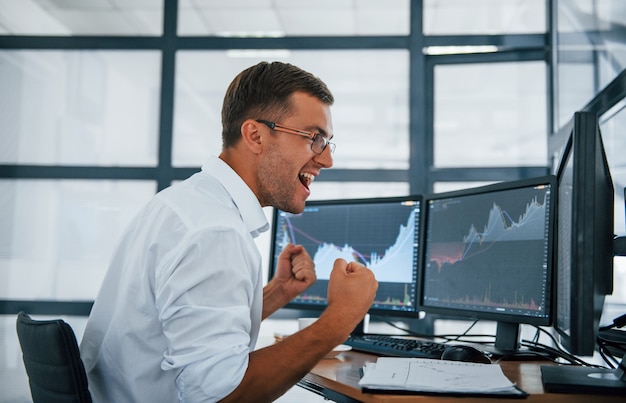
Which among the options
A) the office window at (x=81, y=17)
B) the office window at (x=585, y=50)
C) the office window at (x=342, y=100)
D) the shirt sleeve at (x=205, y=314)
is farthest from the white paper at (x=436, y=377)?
the office window at (x=81, y=17)

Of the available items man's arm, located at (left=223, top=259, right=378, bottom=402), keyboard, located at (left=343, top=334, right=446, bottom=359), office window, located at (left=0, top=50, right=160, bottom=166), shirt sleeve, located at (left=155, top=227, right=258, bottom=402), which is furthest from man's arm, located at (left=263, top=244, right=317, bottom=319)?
office window, located at (left=0, top=50, right=160, bottom=166)

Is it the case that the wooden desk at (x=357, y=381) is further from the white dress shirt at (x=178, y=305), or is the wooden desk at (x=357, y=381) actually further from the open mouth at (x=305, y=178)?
the open mouth at (x=305, y=178)

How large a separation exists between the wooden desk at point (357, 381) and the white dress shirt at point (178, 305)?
20 centimetres

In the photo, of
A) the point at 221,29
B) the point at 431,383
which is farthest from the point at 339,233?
the point at 221,29

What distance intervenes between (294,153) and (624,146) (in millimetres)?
1226

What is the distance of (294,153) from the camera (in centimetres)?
150

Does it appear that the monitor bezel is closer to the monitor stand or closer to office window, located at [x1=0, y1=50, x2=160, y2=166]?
the monitor stand

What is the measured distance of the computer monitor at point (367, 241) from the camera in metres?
1.93

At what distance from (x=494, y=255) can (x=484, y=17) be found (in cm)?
190

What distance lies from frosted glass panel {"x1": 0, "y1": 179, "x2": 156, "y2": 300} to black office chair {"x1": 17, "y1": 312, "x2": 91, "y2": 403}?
213cm

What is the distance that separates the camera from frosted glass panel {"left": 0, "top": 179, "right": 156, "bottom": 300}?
3176 mm

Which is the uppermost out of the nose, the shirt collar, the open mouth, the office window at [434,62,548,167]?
the office window at [434,62,548,167]

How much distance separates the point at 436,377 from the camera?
45.5 inches

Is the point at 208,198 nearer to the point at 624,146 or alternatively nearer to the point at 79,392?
the point at 79,392
